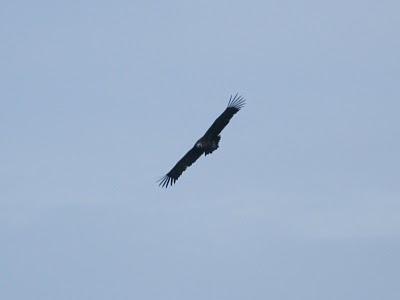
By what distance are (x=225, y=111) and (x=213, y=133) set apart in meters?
1.52

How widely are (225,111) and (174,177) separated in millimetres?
6333

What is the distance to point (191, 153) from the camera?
96.1 metres

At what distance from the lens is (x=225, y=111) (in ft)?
305

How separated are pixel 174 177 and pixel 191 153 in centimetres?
206

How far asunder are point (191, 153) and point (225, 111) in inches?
169

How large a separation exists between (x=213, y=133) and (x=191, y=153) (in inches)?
116

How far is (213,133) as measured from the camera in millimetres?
93688
